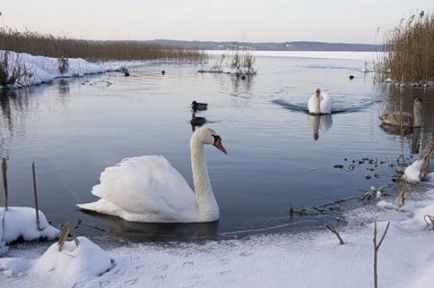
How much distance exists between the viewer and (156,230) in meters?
5.33

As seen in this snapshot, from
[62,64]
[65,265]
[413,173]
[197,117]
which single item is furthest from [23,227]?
[62,64]

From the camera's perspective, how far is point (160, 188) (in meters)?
5.36

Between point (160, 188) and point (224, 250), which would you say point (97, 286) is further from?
point (160, 188)

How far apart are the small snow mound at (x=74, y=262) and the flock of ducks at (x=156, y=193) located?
150cm

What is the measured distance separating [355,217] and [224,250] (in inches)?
68.8

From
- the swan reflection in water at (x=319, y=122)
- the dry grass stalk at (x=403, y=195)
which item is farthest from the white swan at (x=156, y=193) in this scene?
the swan reflection in water at (x=319, y=122)

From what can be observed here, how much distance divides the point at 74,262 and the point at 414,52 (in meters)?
19.2

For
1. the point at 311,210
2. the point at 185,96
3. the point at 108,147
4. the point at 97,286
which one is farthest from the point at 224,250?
the point at 185,96

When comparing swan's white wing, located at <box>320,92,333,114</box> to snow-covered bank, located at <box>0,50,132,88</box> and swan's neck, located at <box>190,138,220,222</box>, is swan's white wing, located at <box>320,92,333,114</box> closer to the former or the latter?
swan's neck, located at <box>190,138,220,222</box>

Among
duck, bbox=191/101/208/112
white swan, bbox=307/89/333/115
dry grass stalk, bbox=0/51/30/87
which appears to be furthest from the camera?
dry grass stalk, bbox=0/51/30/87

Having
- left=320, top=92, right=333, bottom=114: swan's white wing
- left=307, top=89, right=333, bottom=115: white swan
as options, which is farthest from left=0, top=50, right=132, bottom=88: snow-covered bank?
left=320, top=92, right=333, bottom=114: swan's white wing

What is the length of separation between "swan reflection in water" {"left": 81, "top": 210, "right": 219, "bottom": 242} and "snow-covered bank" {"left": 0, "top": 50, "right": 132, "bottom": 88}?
15.4 metres

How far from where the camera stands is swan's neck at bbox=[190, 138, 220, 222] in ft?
18.1

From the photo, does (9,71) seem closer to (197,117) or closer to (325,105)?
(197,117)
